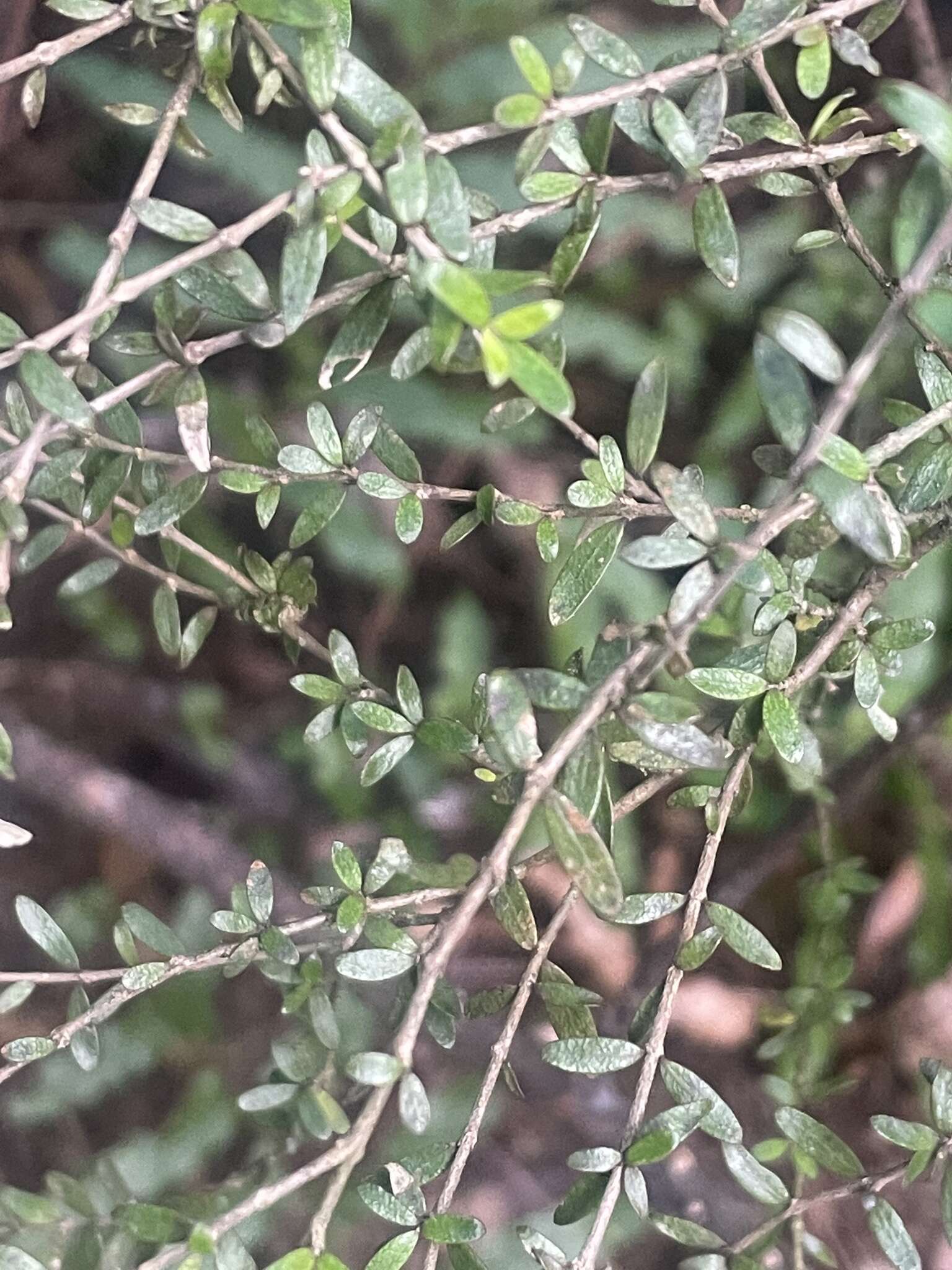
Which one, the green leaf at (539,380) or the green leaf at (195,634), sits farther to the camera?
the green leaf at (195,634)

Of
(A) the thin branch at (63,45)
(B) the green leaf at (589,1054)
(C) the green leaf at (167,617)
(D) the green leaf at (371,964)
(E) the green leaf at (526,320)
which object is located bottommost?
(B) the green leaf at (589,1054)

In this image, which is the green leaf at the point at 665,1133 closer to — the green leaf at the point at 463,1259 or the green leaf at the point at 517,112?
the green leaf at the point at 463,1259

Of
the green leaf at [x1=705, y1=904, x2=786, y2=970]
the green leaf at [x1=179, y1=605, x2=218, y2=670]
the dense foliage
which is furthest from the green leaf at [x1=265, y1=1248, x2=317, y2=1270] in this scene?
the green leaf at [x1=179, y1=605, x2=218, y2=670]

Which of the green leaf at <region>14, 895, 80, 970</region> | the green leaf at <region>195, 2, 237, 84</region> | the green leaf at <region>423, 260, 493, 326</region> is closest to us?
the green leaf at <region>423, 260, 493, 326</region>

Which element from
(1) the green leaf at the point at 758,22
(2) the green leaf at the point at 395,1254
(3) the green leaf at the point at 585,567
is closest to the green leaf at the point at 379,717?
(3) the green leaf at the point at 585,567

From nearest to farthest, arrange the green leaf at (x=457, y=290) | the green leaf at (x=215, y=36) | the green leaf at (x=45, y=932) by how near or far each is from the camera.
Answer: the green leaf at (x=457, y=290) → the green leaf at (x=215, y=36) → the green leaf at (x=45, y=932)

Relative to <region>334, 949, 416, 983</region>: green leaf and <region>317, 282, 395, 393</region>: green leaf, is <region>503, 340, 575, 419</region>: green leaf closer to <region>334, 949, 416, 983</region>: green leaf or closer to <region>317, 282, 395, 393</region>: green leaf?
<region>317, 282, 395, 393</region>: green leaf

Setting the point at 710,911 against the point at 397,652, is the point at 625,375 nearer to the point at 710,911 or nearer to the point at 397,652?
the point at 397,652

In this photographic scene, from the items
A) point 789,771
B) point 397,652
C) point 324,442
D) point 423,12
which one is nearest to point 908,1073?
point 789,771
